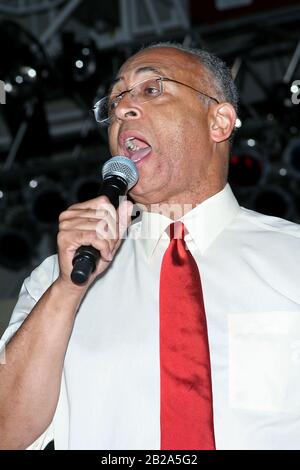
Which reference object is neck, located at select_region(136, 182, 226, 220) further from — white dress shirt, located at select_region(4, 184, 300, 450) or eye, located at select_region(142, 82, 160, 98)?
eye, located at select_region(142, 82, 160, 98)

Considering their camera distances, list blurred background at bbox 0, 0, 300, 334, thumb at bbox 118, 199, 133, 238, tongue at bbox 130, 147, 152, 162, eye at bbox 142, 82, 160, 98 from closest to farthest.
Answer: thumb at bbox 118, 199, 133, 238, tongue at bbox 130, 147, 152, 162, eye at bbox 142, 82, 160, 98, blurred background at bbox 0, 0, 300, 334

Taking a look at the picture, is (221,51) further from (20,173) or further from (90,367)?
(90,367)

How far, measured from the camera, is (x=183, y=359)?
4.89 feet

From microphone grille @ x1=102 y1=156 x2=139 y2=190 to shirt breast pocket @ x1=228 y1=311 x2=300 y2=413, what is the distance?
348mm

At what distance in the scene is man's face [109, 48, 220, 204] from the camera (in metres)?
1.69

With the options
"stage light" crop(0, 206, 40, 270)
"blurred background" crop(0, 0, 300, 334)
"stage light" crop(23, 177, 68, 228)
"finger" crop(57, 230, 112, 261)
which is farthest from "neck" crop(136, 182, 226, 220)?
"stage light" crop(0, 206, 40, 270)

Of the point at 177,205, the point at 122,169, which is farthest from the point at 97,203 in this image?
the point at 177,205

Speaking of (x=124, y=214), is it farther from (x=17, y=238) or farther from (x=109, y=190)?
(x=17, y=238)

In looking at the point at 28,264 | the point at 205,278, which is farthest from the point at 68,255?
the point at 28,264

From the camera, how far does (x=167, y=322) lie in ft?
5.08

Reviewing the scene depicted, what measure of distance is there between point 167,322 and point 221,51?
3338 millimetres

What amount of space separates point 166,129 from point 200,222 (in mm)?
215

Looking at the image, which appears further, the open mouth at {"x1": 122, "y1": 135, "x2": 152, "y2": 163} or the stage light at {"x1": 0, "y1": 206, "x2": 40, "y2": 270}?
the stage light at {"x1": 0, "y1": 206, "x2": 40, "y2": 270}

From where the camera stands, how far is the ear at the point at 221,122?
1868 mm
